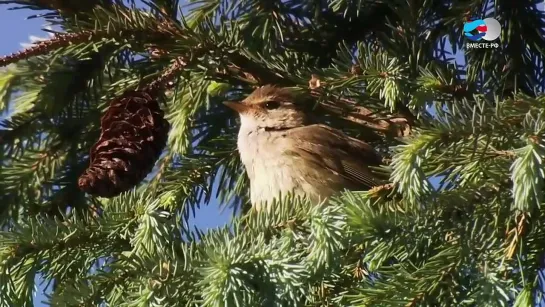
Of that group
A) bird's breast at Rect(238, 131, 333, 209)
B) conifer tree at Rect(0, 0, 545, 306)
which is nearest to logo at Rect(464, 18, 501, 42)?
conifer tree at Rect(0, 0, 545, 306)

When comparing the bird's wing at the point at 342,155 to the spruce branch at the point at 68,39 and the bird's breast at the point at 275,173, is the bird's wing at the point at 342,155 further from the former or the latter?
the spruce branch at the point at 68,39

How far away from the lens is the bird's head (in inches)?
129

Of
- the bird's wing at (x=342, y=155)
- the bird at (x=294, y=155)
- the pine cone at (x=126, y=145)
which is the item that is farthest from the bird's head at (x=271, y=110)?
the pine cone at (x=126, y=145)

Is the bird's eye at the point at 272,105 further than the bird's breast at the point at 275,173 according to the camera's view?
Yes

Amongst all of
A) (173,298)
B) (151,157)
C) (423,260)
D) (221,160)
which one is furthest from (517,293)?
(221,160)

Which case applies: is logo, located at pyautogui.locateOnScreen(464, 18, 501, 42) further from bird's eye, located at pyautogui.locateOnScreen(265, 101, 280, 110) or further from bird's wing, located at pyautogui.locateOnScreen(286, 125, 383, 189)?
bird's eye, located at pyautogui.locateOnScreen(265, 101, 280, 110)

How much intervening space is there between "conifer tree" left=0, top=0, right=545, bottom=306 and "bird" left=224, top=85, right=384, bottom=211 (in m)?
0.07

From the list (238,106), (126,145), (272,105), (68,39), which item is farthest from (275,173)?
(68,39)

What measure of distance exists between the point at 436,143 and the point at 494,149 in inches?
5.6

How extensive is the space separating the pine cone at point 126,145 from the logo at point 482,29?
3.62ft

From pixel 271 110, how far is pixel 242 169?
350 mm

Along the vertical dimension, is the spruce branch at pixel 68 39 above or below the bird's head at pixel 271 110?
above

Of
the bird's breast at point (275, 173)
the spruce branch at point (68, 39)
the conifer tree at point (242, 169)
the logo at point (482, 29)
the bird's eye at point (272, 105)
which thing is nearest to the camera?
the conifer tree at point (242, 169)

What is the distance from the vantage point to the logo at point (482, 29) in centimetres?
296
